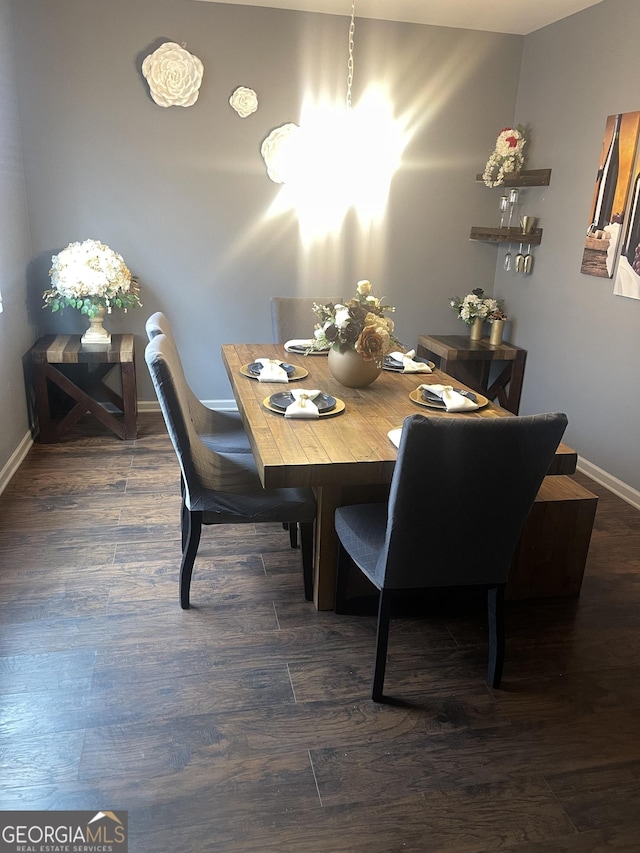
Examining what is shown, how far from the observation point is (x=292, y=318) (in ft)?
12.2

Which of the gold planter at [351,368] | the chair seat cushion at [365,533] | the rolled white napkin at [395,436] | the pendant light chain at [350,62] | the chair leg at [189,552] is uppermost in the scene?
the pendant light chain at [350,62]

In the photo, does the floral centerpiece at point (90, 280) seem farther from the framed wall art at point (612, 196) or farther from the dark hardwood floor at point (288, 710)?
the framed wall art at point (612, 196)

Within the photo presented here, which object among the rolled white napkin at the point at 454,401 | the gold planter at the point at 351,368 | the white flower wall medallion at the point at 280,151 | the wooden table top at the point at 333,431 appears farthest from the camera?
the white flower wall medallion at the point at 280,151

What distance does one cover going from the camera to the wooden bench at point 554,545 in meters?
2.46

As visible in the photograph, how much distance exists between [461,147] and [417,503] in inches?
137

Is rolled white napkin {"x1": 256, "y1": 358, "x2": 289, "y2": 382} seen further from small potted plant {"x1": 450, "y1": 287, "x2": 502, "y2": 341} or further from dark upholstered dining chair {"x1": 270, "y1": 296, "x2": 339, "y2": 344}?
small potted plant {"x1": 450, "y1": 287, "x2": 502, "y2": 341}

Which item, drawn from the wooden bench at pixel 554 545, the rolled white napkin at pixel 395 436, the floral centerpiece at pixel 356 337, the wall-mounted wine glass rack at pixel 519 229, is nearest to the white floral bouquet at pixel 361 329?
the floral centerpiece at pixel 356 337

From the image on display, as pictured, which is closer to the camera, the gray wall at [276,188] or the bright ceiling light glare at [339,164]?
the gray wall at [276,188]

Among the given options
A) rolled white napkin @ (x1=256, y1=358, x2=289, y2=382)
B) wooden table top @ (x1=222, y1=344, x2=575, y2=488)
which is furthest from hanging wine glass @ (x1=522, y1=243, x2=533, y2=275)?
rolled white napkin @ (x1=256, y1=358, x2=289, y2=382)

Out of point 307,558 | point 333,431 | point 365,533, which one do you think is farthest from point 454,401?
point 307,558

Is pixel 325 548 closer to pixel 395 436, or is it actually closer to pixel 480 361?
pixel 395 436

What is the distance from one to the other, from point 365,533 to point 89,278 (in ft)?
8.14

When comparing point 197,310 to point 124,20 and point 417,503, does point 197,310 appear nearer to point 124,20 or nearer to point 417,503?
point 124,20

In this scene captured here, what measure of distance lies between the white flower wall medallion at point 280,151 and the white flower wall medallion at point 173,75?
51cm
